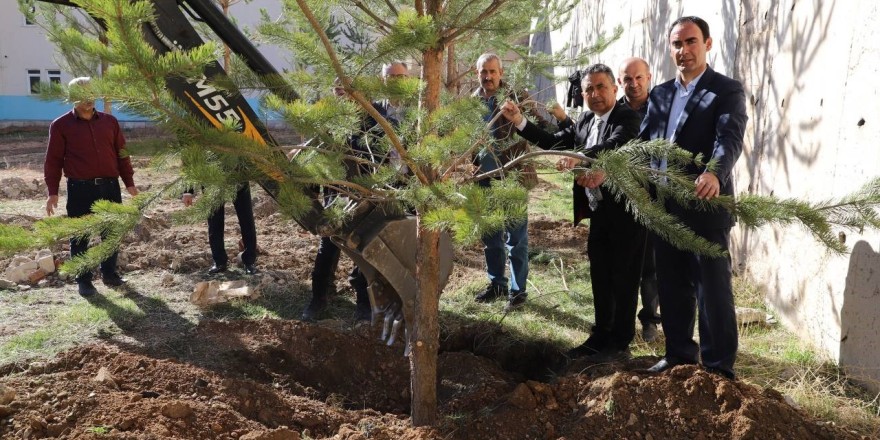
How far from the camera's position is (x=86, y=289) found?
5621mm

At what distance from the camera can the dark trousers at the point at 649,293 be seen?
479 centimetres

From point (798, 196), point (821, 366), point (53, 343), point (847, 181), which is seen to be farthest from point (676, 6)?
point (53, 343)

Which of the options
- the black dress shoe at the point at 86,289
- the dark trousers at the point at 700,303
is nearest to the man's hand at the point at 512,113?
the dark trousers at the point at 700,303

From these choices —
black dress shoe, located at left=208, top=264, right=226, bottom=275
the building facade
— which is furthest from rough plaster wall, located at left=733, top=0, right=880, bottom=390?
the building facade

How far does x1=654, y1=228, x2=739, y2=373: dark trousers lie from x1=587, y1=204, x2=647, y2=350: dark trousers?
363 mm

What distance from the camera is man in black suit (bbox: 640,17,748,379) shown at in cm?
345

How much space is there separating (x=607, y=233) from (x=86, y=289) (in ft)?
12.3

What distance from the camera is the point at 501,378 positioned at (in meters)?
4.10

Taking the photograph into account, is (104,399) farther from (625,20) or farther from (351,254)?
(625,20)

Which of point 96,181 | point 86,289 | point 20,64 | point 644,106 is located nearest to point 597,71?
point 644,106

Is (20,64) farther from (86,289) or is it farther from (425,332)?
(425,332)

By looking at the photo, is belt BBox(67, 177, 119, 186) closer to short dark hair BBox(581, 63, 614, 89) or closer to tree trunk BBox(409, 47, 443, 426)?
tree trunk BBox(409, 47, 443, 426)

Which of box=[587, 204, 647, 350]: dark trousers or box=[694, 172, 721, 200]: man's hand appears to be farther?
box=[587, 204, 647, 350]: dark trousers

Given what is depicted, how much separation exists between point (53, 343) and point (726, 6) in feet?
17.4
